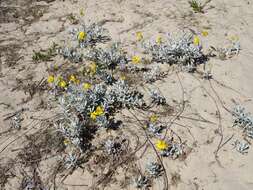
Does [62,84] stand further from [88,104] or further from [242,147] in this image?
[242,147]

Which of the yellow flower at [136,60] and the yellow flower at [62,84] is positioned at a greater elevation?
the yellow flower at [136,60]

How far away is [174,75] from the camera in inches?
211

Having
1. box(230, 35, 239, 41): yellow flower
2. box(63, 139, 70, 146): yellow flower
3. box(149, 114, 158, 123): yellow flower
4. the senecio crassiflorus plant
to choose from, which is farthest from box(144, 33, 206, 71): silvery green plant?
box(63, 139, 70, 146): yellow flower

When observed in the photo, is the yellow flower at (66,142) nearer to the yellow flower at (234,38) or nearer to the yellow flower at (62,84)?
the yellow flower at (62,84)

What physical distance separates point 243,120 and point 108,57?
2.27 metres

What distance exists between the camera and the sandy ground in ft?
13.3

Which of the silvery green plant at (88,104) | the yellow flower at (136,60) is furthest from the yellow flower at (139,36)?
the silvery green plant at (88,104)

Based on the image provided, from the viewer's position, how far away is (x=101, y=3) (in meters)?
7.11

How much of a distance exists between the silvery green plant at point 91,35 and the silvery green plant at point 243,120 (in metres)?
2.66

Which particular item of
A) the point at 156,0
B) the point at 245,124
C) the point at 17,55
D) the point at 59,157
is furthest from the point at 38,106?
the point at 156,0

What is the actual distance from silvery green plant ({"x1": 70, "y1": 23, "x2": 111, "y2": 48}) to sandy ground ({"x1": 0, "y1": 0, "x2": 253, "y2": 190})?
0.19 m

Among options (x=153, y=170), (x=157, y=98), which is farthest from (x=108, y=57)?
(x=153, y=170)

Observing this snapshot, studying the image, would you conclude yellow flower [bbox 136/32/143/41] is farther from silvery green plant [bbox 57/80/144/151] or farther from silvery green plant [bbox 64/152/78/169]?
silvery green plant [bbox 64/152/78/169]

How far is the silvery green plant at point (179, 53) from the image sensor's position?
217 inches
